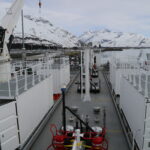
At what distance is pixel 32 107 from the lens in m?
5.70

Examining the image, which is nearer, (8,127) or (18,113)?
(8,127)

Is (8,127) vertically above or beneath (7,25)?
beneath

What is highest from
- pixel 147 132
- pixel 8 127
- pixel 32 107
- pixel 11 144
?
pixel 32 107

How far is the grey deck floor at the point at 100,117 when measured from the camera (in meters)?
5.22

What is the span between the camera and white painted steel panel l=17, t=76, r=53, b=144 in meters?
4.88

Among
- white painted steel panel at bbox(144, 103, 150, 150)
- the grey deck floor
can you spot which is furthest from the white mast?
white painted steel panel at bbox(144, 103, 150, 150)

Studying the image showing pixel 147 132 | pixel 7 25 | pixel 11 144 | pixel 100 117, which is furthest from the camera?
pixel 7 25

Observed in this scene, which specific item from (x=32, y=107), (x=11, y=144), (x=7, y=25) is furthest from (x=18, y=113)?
(x=7, y=25)

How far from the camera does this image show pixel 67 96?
33.9 ft

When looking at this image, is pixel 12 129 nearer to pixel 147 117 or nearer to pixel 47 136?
pixel 47 136

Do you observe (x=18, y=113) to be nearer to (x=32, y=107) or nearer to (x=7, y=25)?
(x=32, y=107)

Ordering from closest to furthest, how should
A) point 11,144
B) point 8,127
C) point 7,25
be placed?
point 8,127
point 11,144
point 7,25

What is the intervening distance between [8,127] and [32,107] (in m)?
1.45

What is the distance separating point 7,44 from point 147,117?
7.01 metres
